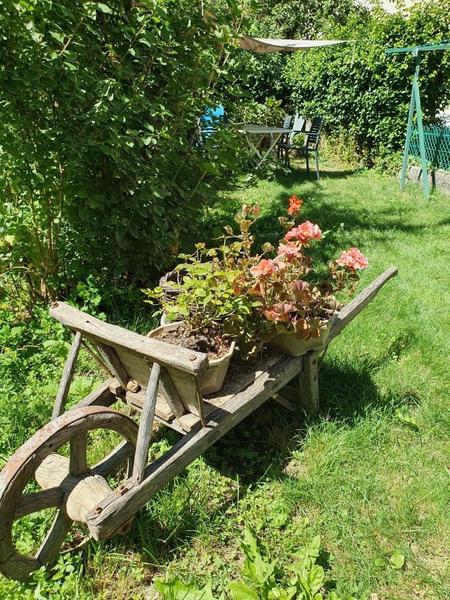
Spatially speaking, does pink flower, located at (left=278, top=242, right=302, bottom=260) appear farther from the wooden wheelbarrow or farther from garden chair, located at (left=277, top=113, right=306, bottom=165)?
garden chair, located at (left=277, top=113, right=306, bottom=165)

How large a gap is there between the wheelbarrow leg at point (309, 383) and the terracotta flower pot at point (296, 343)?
61 mm

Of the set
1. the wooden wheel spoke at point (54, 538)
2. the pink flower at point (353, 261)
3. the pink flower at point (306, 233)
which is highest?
the pink flower at point (306, 233)

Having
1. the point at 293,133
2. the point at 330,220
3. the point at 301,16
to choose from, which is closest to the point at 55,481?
the point at 330,220

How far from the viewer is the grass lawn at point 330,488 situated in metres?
1.76

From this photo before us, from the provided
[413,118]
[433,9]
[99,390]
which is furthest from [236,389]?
[433,9]

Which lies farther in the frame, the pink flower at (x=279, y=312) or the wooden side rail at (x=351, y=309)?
the wooden side rail at (x=351, y=309)

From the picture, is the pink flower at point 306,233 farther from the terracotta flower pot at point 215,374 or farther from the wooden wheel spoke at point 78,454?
the wooden wheel spoke at point 78,454

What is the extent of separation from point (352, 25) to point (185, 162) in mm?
8192

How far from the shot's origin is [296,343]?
2154 mm

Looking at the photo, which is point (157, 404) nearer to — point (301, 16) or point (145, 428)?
point (145, 428)

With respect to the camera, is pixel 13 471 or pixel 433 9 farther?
pixel 433 9

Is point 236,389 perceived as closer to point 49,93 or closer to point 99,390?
point 99,390

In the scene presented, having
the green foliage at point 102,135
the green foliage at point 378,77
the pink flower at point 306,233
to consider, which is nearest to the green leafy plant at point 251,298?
the pink flower at point 306,233

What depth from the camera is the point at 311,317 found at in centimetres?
209
